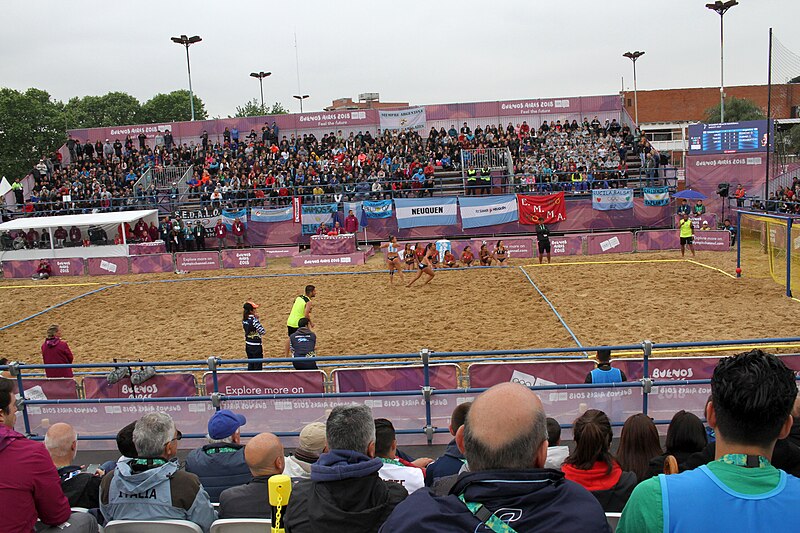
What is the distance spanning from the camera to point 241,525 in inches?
160

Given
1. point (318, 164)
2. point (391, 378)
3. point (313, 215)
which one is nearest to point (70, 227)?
point (313, 215)

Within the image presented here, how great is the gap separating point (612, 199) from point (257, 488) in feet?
97.3

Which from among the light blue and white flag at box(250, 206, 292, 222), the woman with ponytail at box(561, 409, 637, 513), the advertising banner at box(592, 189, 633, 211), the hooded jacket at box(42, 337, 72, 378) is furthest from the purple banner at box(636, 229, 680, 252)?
the woman with ponytail at box(561, 409, 637, 513)

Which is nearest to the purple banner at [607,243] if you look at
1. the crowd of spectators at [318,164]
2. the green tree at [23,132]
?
the crowd of spectators at [318,164]

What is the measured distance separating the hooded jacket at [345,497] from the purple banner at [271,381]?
5639mm

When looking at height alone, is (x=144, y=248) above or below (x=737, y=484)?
below

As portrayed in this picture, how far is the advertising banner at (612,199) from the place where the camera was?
103ft

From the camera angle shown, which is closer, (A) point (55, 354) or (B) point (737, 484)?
(B) point (737, 484)

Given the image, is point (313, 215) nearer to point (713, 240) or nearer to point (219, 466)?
point (713, 240)

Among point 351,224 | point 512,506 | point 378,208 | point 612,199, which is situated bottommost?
point 351,224

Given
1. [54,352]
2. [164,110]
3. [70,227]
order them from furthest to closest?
1. [164,110]
2. [70,227]
3. [54,352]

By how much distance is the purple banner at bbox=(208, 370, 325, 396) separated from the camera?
902 centimetres

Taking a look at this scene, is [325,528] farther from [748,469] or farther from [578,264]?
[578,264]

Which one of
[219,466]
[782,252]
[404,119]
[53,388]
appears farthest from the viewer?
[404,119]
